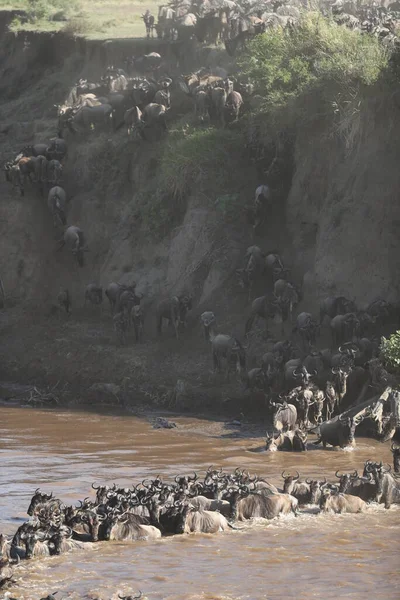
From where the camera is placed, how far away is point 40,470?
2195 cm

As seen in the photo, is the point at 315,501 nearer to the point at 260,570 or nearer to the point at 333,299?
the point at 260,570

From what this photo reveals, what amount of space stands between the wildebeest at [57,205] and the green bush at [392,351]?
12445 mm

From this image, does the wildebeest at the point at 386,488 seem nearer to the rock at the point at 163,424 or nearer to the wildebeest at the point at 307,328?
the rock at the point at 163,424

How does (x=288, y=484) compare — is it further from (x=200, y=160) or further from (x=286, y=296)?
(x=200, y=160)

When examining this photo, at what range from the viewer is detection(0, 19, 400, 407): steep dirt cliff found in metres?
29.0

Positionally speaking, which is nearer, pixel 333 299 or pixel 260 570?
pixel 260 570

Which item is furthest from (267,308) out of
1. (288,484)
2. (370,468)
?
(288,484)

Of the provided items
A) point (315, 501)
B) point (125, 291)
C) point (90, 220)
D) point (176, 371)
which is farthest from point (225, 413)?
point (90, 220)

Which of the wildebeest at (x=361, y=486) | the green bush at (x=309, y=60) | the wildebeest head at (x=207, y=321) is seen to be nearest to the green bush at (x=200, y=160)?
the green bush at (x=309, y=60)

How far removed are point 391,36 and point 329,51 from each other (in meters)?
1.61

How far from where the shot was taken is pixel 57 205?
34750 millimetres

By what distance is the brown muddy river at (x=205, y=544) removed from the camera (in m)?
15.5

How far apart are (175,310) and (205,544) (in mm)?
13209

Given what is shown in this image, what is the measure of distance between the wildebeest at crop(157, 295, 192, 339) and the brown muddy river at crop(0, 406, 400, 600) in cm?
579
